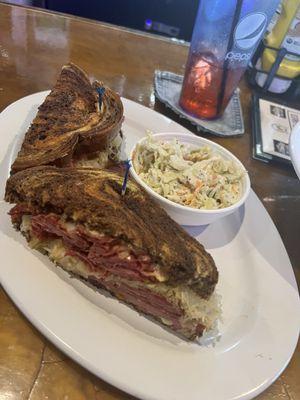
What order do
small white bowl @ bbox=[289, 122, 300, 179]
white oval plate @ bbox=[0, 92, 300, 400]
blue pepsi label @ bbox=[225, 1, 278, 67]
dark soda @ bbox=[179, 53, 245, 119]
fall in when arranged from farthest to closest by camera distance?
dark soda @ bbox=[179, 53, 245, 119] → blue pepsi label @ bbox=[225, 1, 278, 67] → small white bowl @ bbox=[289, 122, 300, 179] → white oval plate @ bbox=[0, 92, 300, 400]

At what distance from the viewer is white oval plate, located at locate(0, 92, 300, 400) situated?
3.23 ft

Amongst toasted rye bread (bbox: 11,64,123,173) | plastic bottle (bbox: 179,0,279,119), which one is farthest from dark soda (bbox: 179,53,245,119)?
toasted rye bread (bbox: 11,64,123,173)

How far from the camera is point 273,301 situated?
4.06ft

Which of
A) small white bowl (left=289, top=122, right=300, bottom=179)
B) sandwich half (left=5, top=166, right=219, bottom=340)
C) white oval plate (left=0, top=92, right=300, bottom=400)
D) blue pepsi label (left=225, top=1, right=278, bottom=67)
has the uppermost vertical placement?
blue pepsi label (left=225, top=1, right=278, bottom=67)

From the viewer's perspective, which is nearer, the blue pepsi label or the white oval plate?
the white oval plate

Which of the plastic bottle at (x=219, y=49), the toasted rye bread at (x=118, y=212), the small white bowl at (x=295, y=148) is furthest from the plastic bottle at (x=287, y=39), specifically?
the toasted rye bread at (x=118, y=212)

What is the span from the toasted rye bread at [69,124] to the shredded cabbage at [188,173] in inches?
6.7

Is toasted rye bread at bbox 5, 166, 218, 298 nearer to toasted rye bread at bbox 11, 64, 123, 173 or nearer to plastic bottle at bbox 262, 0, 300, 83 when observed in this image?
toasted rye bread at bbox 11, 64, 123, 173

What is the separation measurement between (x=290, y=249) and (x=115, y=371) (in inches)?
33.7

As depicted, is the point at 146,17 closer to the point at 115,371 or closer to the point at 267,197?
the point at 267,197

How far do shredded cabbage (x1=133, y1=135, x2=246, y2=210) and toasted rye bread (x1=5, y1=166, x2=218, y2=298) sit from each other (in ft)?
0.35

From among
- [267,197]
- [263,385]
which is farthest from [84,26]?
[263,385]

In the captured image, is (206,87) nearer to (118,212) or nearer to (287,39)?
(287,39)

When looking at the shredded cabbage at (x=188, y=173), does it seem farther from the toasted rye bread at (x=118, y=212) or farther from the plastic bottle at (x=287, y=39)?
the plastic bottle at (x=287, y=39)
